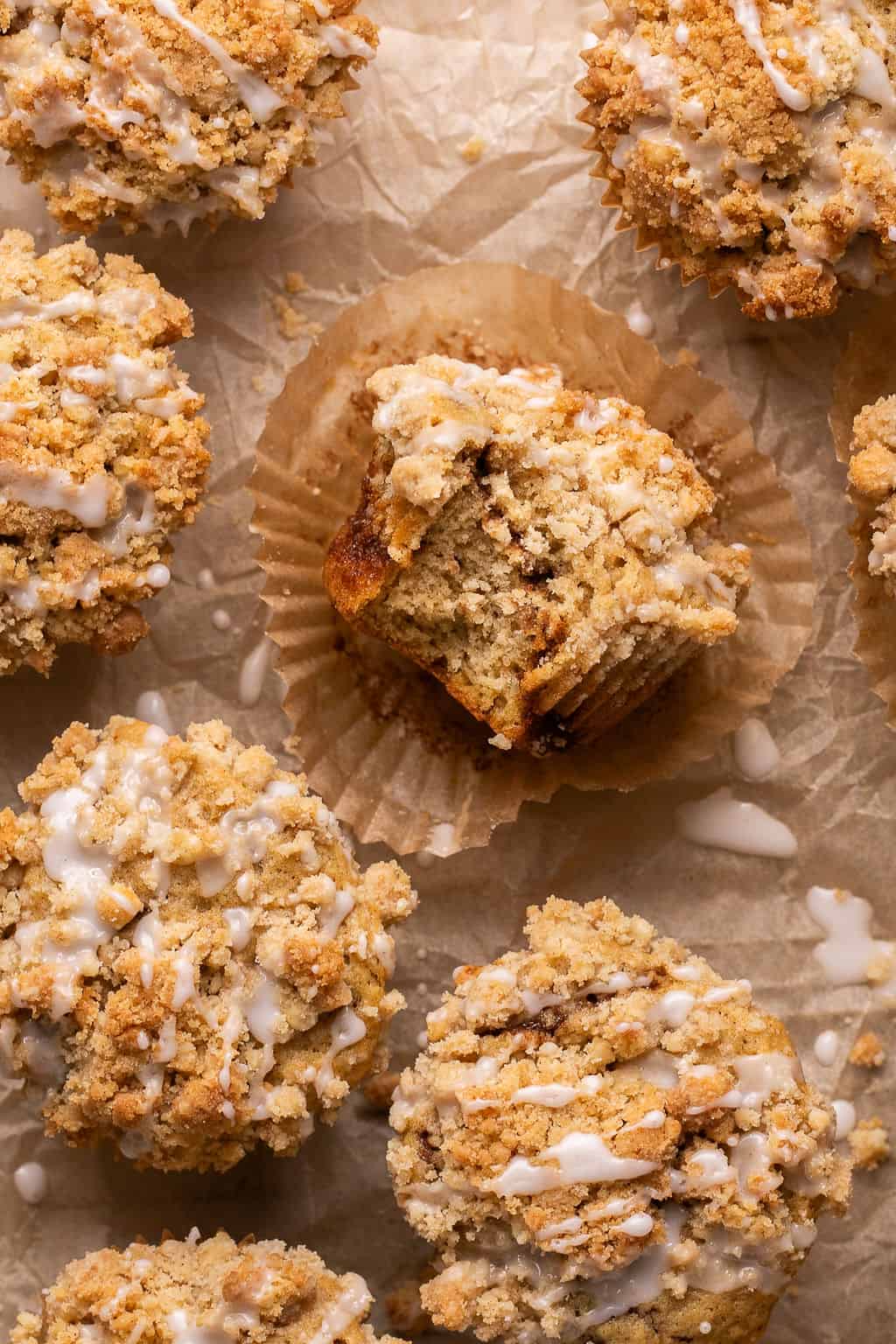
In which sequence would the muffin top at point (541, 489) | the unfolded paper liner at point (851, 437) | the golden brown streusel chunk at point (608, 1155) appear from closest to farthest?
the golden brown streusel chunk at point (608, 1155) → the muffin top at point (541, 489) → the unfolded paper liner at point (851, 437)

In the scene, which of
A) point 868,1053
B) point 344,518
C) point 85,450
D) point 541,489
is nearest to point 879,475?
point 541,489

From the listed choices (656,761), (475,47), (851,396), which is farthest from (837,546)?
(475,47)

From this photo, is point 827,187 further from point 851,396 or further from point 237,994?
point 237,994

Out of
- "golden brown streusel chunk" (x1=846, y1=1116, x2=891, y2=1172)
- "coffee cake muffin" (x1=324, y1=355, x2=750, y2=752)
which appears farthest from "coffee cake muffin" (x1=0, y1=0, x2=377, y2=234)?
→ "golden brown streusel chunk" (x1=846, y1=1116, x2=891, y2=1172)

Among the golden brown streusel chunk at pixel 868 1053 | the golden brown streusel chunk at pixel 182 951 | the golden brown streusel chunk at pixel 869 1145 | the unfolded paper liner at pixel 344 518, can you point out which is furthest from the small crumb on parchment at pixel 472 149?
the golden brown streusel chunk at pixel 869 1145

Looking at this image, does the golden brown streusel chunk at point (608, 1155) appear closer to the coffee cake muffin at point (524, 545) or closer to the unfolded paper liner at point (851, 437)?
the coffee cake muffin at point (524, 545)

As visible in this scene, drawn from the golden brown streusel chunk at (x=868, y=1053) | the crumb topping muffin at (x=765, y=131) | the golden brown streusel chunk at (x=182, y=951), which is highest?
the crumb topping muffin at (x=765, y=131)
